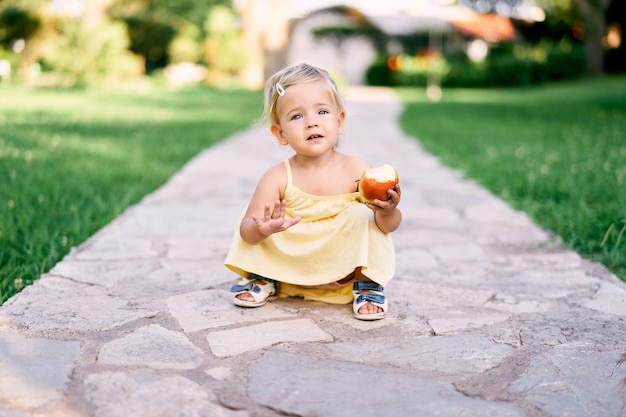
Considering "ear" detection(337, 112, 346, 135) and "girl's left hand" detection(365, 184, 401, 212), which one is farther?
"ear" detection(337, 112, 346, 135)

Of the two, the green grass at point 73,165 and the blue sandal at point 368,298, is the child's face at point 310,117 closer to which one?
the blue sandal at point 368,298

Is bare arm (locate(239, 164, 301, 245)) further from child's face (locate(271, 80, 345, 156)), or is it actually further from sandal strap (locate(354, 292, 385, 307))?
sandal strap (locate(354, 292, 385, 307))

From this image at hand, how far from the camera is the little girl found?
255 centimetres

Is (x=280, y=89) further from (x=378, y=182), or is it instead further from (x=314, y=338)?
(x=314, y=338)

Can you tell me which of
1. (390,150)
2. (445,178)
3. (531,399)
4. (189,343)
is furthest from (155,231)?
(390,150)

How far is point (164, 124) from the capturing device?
32.0 ft

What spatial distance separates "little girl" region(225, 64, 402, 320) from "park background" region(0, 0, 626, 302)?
981 mm

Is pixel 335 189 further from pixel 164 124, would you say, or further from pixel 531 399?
pixel 164 124

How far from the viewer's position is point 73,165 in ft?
17.9

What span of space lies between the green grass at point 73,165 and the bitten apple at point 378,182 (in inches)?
55.6

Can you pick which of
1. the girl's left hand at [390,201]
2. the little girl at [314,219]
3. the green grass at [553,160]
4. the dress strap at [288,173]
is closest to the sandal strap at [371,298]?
the little girl at [314,219]

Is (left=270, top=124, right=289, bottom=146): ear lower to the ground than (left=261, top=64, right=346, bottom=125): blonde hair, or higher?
lower

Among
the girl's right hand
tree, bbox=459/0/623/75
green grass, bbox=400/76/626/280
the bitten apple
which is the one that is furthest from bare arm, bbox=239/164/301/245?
tree, bbox=459/0/623/75

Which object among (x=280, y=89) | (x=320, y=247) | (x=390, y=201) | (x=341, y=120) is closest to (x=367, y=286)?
(x=320, y=247)
